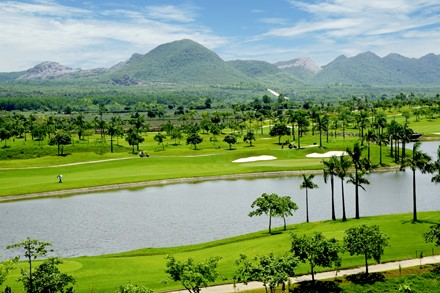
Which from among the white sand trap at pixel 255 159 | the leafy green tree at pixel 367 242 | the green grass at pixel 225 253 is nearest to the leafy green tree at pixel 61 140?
the white sand trap at pixel 255 159

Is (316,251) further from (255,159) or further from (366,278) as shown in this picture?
(255,159)

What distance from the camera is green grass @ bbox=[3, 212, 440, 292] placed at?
159 ft

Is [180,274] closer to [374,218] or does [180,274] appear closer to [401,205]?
[374,218]

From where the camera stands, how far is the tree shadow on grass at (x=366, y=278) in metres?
45.9

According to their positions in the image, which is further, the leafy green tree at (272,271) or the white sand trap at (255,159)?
the white sand trap at (255,159)

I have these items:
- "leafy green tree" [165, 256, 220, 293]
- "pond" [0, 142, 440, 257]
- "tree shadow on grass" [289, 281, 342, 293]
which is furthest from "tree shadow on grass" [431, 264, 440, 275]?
"pond" [0, 142, 440, 257]

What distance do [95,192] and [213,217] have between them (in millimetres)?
38679

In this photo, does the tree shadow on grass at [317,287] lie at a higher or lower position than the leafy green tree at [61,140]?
lower

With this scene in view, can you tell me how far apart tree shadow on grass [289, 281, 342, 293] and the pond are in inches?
961

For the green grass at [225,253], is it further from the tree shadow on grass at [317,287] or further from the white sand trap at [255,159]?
the white sand trap at [255,159]

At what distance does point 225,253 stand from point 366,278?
1709 centimetres

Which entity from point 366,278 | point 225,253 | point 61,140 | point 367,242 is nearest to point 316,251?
point 367,242

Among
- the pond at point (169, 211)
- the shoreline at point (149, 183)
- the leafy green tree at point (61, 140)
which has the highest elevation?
the leafy green tree at point (61, 140)

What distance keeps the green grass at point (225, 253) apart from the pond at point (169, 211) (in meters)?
6.02
